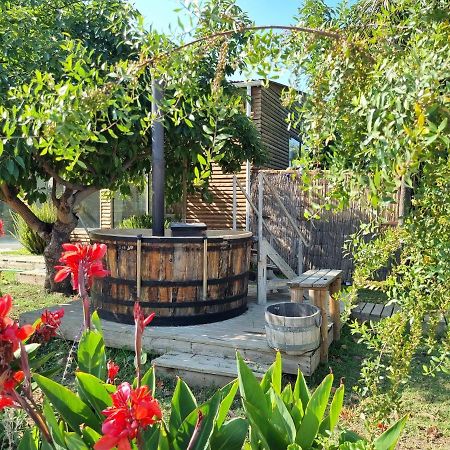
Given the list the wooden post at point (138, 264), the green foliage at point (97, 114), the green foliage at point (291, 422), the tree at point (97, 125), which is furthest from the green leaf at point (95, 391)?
the wooden post at point (138, 264)

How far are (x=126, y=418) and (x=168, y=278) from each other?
12.9 ft

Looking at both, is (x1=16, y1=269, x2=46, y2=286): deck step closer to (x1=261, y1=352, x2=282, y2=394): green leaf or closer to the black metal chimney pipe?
the black metal chimney pipe

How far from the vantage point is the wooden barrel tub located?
4859mm

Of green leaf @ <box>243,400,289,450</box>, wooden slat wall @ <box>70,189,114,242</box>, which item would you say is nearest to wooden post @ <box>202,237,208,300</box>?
green leaf @ <box>243,400,289,450</box>

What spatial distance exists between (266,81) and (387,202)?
910mm

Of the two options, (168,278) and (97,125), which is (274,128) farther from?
(97,125)

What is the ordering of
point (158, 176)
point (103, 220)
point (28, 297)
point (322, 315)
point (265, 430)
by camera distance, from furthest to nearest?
point (103, 220)
point (28, 297)
point (158, 176)
point (322, 315)
point (265, 430)

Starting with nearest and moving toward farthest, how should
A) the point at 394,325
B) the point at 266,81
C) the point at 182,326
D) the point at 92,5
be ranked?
the point at 394,325 → the point at 266,81 → the point at 182,326 → the point at 92,5

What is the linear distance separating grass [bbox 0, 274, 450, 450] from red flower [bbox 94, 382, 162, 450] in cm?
158

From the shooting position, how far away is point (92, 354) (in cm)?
179

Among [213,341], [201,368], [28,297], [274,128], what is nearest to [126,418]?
[201,368]

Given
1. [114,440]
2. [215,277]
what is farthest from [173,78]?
[215,277]

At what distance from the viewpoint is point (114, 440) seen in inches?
37.1

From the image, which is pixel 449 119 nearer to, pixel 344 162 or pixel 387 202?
pixel 387 202
